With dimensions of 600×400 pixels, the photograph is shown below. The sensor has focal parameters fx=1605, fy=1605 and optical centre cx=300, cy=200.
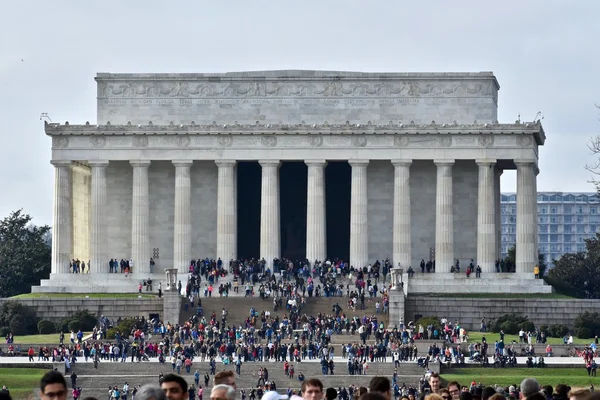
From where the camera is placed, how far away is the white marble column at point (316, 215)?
110 metres

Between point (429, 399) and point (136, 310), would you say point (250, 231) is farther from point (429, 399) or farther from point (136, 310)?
point (429, 399)

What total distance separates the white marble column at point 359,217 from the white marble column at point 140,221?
47.1ft

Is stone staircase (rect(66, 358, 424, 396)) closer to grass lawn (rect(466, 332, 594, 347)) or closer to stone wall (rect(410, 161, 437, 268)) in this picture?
grass lawn (rect(466, 332, 594, 347))

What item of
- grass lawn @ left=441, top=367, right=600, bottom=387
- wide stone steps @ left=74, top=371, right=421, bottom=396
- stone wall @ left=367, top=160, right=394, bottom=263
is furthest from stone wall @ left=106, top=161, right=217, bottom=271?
grass lawn @ left=441, top=367, right=600, bottom=387

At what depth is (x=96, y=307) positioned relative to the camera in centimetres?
10025

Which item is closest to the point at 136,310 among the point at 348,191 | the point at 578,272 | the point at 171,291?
the point at 171,291

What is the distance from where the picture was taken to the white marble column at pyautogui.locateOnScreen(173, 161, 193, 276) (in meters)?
112

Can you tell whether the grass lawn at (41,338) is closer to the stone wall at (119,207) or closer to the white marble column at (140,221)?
the white marble column at (140,221)

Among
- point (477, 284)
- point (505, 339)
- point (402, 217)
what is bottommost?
point (505, 339)

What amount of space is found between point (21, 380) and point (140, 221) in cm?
3758

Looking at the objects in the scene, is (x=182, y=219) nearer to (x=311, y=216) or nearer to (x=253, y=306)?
(x=311, y=216)

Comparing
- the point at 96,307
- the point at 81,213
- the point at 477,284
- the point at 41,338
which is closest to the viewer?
the point at 41,338

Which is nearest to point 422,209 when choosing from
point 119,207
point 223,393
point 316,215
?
point 316,215

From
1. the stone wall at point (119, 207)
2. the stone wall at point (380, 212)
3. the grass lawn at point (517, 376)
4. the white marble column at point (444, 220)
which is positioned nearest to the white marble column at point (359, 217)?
the stone wall at point (380, 212)
